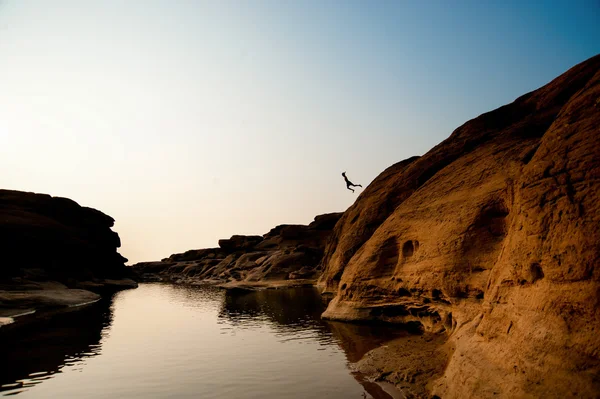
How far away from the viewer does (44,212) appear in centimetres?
7994

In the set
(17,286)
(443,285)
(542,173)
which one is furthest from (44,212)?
(542,173)

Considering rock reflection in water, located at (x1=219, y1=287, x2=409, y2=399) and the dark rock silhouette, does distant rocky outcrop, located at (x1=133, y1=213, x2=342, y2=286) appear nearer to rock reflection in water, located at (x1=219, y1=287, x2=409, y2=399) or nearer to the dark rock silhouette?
the dark rock silhouette

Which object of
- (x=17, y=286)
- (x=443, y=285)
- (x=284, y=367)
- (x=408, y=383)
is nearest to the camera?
(x=408, y=383)

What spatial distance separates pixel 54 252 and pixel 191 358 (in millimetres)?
65900

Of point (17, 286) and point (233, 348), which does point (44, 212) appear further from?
point (233, 348)

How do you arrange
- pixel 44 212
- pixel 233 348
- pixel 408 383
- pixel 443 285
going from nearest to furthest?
pixel 408 383 → pixel 443 285 → pixel 233 348 → pixel 44 212

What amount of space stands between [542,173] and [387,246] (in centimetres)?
1399

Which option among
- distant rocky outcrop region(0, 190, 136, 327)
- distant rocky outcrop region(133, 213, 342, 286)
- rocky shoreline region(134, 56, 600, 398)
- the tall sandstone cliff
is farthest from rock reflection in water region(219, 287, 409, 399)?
distant rocky outcrop region(133, 213, 342, 286)

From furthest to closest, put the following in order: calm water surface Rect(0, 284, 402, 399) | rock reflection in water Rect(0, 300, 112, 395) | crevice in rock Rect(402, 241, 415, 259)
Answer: crevice in rock Rect(402, 241, 415, 259), rock reflection in water Rect(0, 300, 112, 395), calm water surface Rect(0, 284, 402, 399)

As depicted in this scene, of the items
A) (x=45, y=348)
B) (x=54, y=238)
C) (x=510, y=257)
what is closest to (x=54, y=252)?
(x=54, y=238)

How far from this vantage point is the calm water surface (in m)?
13.0

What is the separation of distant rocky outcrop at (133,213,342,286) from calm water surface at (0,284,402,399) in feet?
117

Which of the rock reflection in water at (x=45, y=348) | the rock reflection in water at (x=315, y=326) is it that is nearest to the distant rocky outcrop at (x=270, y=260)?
the rock reflection in water at (x=315, y=326)

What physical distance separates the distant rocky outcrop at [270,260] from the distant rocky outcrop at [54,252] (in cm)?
2069
